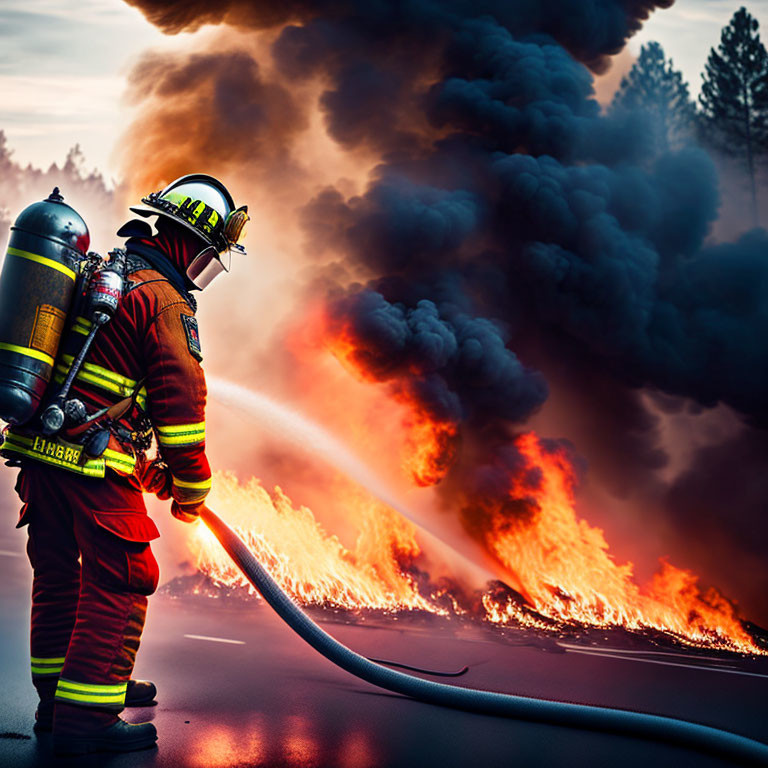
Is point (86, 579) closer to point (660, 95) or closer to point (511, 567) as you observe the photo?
point (511, 567)

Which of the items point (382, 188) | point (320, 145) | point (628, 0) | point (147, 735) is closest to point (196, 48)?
point (320, 145)

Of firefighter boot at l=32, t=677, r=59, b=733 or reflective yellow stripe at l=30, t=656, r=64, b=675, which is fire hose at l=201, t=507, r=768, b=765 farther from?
firefighter boot at l=32, t=677, r=59, b=733

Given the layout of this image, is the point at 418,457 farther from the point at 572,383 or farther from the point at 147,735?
the point at 147,735

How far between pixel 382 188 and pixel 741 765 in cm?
786

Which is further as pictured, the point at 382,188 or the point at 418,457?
the point at 382,188

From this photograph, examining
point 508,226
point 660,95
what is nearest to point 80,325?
point 508,226

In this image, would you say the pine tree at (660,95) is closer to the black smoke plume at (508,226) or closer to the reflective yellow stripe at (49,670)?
the black smoke plume at (508,226)

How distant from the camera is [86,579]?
151 inches

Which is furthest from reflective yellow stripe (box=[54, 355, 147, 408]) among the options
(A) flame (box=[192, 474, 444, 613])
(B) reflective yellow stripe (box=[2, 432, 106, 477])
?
(A) flame (box=[192, 474, 444, 613])

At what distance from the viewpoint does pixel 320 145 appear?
1146 cm

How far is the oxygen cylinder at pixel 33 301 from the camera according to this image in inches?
144

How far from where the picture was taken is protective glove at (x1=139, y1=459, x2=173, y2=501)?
165 inches

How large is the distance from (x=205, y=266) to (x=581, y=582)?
5464 mm

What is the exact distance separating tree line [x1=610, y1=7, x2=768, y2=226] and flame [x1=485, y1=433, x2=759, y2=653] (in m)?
9.46
